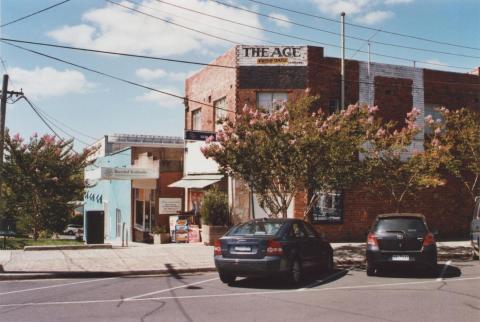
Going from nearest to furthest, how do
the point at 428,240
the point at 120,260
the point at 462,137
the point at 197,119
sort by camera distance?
the point at 428,240, the point at 120,260, the point at 462,137, the point at 197,119

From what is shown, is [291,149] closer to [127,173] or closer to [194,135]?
[194,135]

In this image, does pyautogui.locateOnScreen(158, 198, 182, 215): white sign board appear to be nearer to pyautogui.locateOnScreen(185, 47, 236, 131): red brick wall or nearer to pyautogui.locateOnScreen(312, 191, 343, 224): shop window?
pyautogui.locateOnScreen(185, 47, 236, 131): red brick wall

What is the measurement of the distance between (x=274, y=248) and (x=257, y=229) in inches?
34.4

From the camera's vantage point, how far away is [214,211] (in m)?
20.3

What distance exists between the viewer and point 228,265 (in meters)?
11.3

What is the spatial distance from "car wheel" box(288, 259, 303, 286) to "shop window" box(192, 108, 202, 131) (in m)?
15.3

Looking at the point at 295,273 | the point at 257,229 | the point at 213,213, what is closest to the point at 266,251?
the point at 257,229

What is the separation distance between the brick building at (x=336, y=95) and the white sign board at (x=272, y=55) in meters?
0.04

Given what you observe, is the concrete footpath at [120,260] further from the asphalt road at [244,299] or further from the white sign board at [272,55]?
the white sign board at [272,55]

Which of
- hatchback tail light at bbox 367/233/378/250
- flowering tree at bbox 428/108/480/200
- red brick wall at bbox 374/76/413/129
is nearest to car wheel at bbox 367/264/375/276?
hatchback tail light at bbox 367/233/378/250

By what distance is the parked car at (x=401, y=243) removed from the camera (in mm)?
12508

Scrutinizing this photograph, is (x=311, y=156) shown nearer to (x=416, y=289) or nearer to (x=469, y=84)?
(x=416, y=289)

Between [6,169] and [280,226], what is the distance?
17115mm

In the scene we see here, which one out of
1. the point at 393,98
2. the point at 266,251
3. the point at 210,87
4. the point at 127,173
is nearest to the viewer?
the point at 266,251
